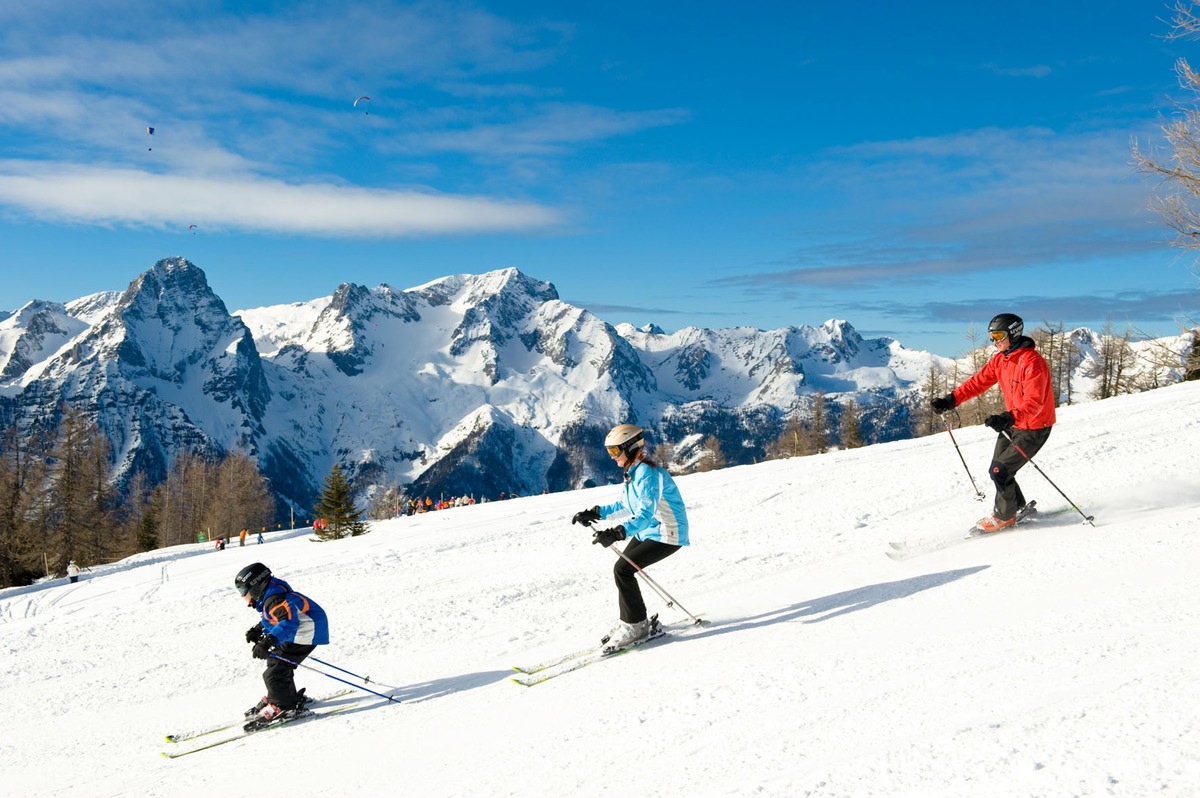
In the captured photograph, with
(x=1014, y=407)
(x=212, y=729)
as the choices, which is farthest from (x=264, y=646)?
(x=1014, y=407)

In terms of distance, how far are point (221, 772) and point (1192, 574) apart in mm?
7295

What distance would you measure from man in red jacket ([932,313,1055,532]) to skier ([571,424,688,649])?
3.71 meters

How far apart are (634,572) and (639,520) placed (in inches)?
18.2

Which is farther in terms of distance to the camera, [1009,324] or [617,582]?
[1009,324]

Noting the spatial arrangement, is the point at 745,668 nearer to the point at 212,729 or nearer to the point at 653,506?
the point at 653,506

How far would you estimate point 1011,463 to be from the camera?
8.28 metres

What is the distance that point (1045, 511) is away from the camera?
9266mm

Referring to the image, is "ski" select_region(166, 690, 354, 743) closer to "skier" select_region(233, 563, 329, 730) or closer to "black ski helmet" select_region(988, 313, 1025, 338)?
"skier" select_region(233, 563, 329, 730)

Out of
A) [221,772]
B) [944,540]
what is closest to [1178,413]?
[944,540]

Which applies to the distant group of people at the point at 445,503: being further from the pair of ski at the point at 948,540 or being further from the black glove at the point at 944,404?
the black glove at the point at 944,404

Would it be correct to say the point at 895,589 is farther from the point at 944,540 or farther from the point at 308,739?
the point at 308,739

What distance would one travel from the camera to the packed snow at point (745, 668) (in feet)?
12.3

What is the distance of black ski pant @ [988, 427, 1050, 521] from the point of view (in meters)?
8.26

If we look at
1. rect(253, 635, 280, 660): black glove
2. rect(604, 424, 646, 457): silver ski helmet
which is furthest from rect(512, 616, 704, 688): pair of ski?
rect(253, 635, 280, 660): black glove
